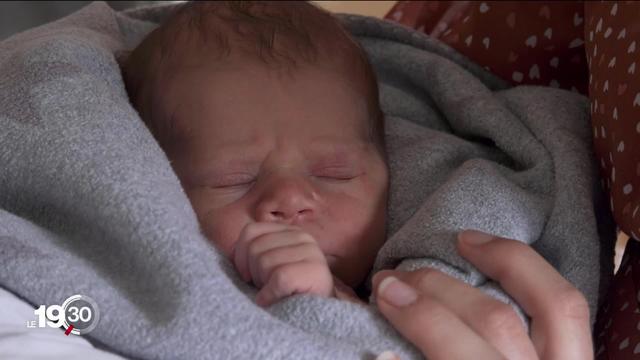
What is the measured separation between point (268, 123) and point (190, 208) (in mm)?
216

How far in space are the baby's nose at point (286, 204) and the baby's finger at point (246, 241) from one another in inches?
3.0

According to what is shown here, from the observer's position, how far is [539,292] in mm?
→ 768

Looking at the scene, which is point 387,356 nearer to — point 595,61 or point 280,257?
point 280,257

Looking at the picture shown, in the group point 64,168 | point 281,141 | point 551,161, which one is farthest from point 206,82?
point 551,161

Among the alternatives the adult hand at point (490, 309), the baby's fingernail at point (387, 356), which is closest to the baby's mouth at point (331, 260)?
the adult hand at point (490, 309)

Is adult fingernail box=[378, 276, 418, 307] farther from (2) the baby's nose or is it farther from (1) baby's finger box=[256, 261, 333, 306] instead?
(2) the baby's nose

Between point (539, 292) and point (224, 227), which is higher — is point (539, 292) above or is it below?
above

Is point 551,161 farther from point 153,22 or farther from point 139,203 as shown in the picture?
point 153,22

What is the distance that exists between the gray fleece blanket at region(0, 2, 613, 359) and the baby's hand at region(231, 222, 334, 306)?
0.02m

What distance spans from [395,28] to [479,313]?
71cm

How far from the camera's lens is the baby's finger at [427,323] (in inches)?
26.8

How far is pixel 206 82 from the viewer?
1.01 m

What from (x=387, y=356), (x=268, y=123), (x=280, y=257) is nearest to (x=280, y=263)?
(x=280, y=257)

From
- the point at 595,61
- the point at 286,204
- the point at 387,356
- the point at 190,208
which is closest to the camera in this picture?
the point at 387,356
